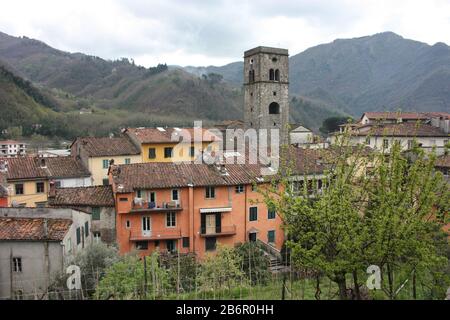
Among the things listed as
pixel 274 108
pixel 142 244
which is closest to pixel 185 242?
pixel 142 244

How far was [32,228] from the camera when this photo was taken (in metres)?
21.4

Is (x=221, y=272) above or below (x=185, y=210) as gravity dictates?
below

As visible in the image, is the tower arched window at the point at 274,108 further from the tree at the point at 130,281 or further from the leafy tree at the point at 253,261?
the tree at the point at 130,281

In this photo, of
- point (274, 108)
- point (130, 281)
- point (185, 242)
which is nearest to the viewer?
point (130, 281)

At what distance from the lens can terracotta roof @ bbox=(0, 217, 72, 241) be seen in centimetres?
2055

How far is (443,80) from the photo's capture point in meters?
152

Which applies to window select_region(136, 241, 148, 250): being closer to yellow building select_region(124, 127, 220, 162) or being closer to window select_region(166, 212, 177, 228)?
window select_region(166, 212, 177, 228)

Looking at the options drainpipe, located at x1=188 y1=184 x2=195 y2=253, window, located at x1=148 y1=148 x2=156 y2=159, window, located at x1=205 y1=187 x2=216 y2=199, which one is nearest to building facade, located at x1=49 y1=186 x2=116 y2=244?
drainpipe, located at x1=188 y1=184 x2=195 y2=253

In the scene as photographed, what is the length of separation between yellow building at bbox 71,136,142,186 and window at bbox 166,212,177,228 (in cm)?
1427

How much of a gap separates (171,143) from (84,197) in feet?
59.1

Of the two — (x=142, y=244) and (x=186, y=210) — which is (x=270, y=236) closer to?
(x=186, y=210)

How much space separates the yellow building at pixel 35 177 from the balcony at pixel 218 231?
13.6 meters

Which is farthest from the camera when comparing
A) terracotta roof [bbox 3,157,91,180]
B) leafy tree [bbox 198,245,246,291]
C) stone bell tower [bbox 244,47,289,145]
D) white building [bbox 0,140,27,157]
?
white building [bbox 0,140,27,157]
